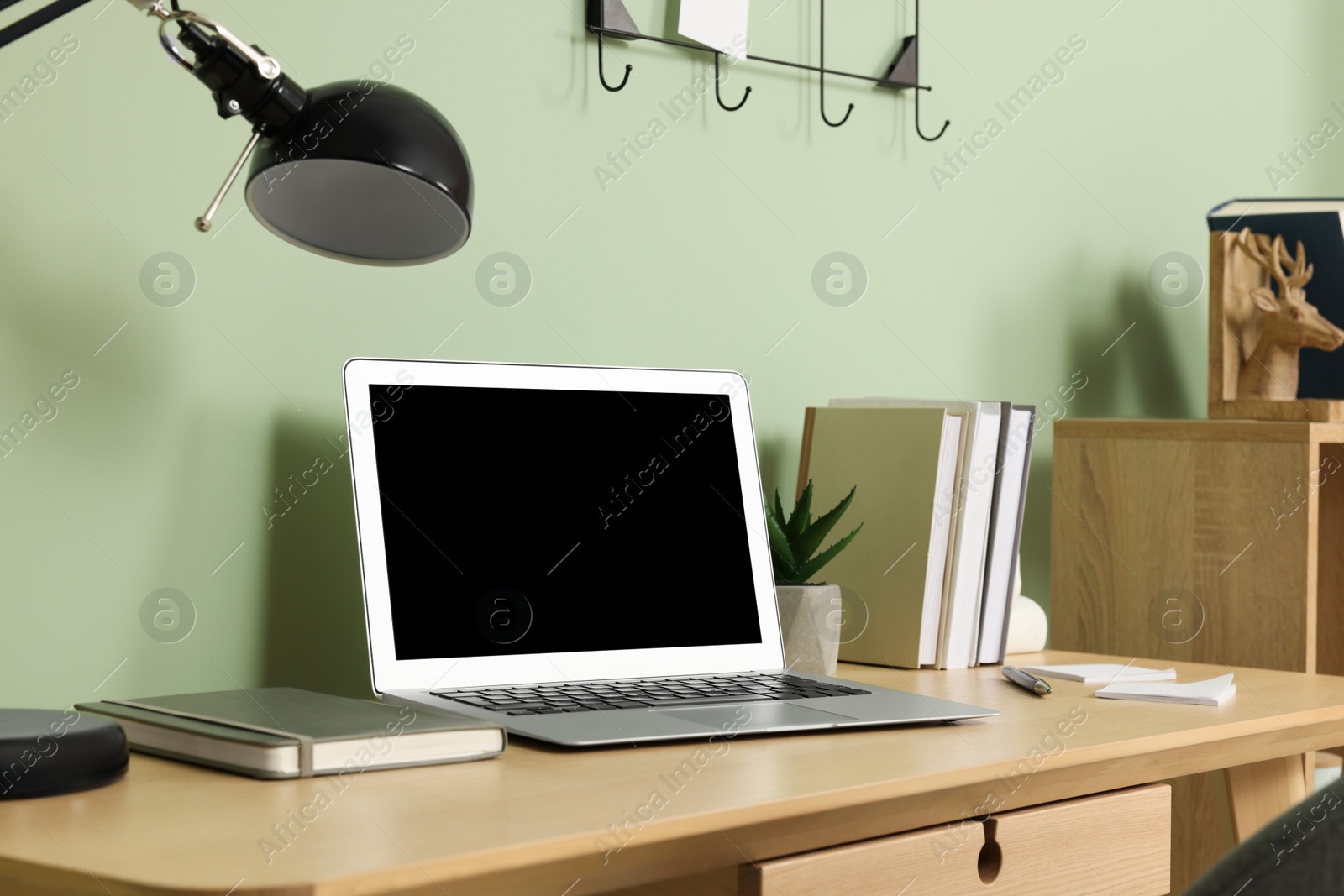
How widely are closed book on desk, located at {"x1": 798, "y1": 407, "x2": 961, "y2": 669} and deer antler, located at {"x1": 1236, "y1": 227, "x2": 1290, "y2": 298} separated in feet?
2.37

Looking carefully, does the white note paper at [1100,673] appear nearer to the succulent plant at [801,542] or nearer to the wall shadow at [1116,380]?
the succulent plant at [801,542]

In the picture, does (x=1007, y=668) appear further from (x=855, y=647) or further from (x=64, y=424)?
(x=64, y=424)

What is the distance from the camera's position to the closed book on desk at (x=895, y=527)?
1.34m

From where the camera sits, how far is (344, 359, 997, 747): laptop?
3.33 feet

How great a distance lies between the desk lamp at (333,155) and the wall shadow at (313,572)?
22 cm

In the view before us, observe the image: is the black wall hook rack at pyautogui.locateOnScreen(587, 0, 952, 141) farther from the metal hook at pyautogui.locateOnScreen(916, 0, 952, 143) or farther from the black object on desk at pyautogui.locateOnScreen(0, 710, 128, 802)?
the black object on desk at pyautogui.locateOnScreen(0, 710, 128, 802)

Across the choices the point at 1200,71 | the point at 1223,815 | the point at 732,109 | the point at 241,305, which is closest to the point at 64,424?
the point at 241,305

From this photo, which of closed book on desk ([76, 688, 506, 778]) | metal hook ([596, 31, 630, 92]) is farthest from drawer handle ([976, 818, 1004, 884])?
metal hook ([596, 31, 630, 92])

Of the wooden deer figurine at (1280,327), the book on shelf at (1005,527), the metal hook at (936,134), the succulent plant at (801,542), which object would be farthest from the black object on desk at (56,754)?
the wooden deer figurine at (1280,327)

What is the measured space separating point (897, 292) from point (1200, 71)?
82 cm

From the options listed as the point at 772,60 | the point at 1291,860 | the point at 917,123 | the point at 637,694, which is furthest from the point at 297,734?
the point at 917,123

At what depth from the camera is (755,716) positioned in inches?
37.3

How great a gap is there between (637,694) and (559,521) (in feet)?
0.60

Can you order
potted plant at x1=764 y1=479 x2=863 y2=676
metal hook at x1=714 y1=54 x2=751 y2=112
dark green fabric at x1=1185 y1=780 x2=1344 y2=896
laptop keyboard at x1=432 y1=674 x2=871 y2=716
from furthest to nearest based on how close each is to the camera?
metal hook at x1=714 y1=54 x2=751 y2=112 → potted plant at x1=764 y1=479 x2=863 y2=676 → laptop keyboard at x1=432 y1=674 x2=871 y2=716 → dark green fabric at x1=1185 y1=780 x2=1344 y2=896
